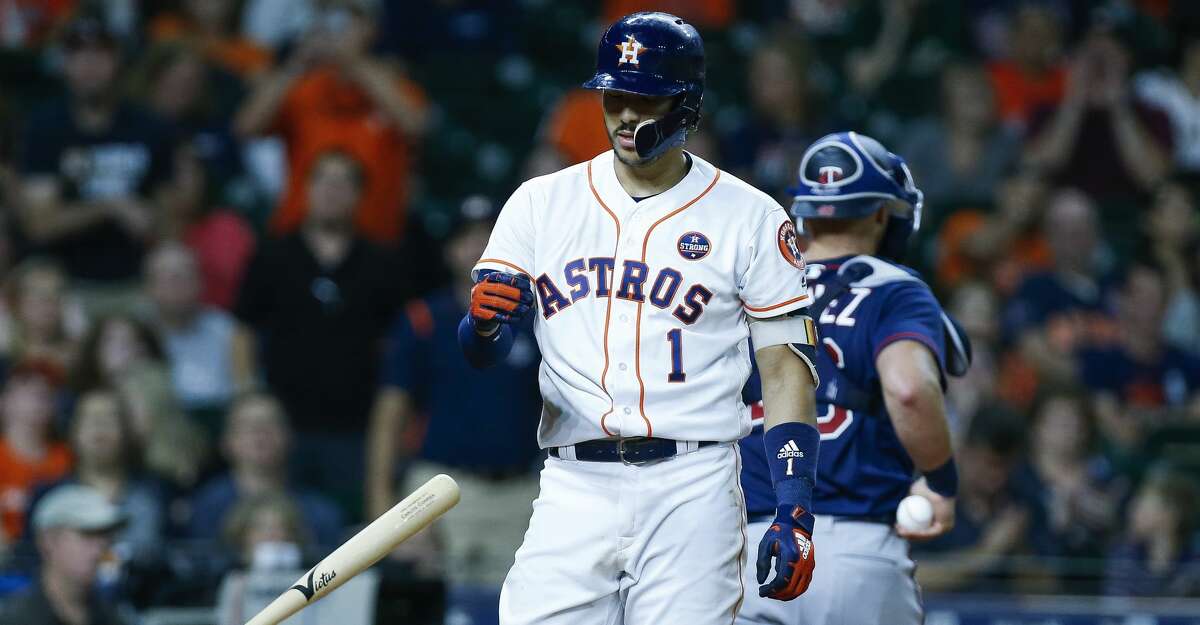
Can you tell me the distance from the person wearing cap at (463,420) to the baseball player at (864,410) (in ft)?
9.46

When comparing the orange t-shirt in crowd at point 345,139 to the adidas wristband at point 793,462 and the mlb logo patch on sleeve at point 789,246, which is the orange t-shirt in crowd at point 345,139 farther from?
the adidas wristband at point 793,462

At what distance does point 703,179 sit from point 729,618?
42.3 inches

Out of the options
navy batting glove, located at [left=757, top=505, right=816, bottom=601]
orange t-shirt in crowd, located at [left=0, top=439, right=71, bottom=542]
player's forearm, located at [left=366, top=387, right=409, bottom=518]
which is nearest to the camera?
navy batting glove, located at [left=757, top=505, right=816, bottom=601]

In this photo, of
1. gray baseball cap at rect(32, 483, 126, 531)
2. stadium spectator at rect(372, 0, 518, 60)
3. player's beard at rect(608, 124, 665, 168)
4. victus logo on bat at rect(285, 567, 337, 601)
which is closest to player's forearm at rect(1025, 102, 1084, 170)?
stadium spectator at rect(372, 0, 518, 60)

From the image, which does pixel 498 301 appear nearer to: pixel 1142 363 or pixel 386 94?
pixel 386 94

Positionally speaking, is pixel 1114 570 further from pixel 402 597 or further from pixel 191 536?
pixel 191 536

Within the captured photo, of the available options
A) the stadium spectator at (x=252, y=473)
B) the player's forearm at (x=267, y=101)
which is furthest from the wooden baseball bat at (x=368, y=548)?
the player's forearm at (x=267, y=101)

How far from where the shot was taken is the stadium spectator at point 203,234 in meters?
9.25

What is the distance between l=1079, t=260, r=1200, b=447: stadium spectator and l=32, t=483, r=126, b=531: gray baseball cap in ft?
16.1

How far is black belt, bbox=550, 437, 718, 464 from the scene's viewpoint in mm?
3945

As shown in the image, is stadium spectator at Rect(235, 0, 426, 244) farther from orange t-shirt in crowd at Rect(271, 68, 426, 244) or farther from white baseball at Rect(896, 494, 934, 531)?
white baseball at Rect(896, 494, 934, 531)

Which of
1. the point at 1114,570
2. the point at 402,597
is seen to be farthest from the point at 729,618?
the point at 1114,570

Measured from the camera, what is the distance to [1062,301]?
8992 mm

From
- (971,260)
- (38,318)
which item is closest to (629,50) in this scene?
(38,318)
